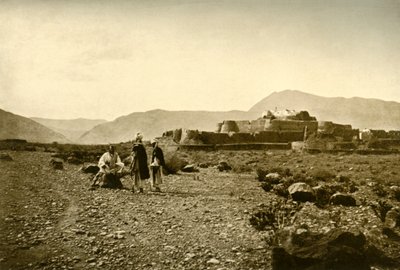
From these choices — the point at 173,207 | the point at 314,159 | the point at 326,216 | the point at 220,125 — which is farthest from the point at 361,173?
the point at 220,125

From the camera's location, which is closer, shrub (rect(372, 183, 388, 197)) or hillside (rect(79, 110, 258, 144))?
shrub (rect(372, 183, 388, 197))

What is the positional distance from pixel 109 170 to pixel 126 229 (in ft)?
12.1

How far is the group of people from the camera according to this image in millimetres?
8883

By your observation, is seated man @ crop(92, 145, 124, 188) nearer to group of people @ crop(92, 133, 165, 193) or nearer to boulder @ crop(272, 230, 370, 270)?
group of people @ crop(92, 133, 165, 193)

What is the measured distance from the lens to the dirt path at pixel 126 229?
4797 mm

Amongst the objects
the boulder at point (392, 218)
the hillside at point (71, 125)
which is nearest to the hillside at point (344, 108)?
the hillside at point (71, 125)

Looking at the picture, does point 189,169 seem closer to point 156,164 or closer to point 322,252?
point 156,164

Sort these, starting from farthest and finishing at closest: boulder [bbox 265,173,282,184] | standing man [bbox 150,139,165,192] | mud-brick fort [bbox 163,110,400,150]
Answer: mud-brick fort [bbox 163,110,400,150] < boulder [bbox 265,173,282,184] < standing man [bbox 150,139,165,192]

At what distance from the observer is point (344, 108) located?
9200 centimetres

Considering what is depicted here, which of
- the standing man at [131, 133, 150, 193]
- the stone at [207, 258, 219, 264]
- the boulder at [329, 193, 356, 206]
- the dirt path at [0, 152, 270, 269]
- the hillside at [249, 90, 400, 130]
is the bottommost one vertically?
the stone at [207, 258, 219, 264]

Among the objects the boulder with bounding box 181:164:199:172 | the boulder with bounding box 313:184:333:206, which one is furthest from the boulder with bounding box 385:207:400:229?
the boulder with bounding box 181:164:199:172

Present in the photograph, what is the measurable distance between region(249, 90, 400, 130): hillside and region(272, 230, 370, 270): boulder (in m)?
78.9

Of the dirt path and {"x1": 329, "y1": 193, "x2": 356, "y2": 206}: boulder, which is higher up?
{"x1": 329, "y1": 193, "x2": 356, "y2": 206}: boulder

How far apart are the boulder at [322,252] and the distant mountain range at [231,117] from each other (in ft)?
241
